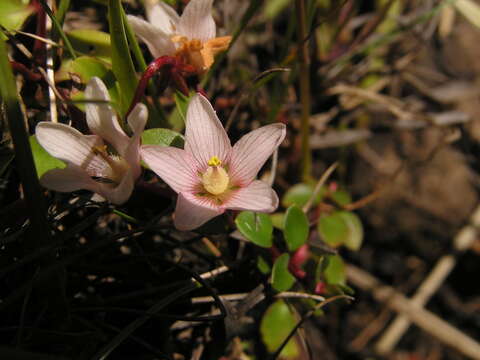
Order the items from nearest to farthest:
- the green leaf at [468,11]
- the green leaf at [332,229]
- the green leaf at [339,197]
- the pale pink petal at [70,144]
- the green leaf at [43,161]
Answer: the pale pink petal at [70,144] → the green leaf at [43,161] → the green leaf at [332,229] → the green leaf at [339,197] → the green leaf at [468,11]

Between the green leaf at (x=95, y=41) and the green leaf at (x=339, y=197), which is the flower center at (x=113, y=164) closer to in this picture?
the green leaf at (x=95, y=41)

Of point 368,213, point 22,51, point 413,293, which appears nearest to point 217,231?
point 22,51

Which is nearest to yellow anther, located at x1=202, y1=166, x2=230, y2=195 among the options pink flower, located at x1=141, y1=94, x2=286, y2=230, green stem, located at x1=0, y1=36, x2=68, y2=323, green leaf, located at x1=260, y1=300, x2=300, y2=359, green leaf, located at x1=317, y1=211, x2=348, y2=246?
pink flower, located at x1=141, y1=94, x2=286, y2=230

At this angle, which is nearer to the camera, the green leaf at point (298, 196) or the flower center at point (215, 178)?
the flower center at point (215, 178)

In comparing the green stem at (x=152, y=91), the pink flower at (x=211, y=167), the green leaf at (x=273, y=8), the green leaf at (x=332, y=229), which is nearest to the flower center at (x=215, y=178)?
the pink flower at (x=211, y=167)

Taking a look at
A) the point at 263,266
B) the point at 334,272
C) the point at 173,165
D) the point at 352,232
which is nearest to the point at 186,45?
the point at 173,165

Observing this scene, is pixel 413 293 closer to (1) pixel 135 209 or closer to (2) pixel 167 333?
(2) pixel 167 333
